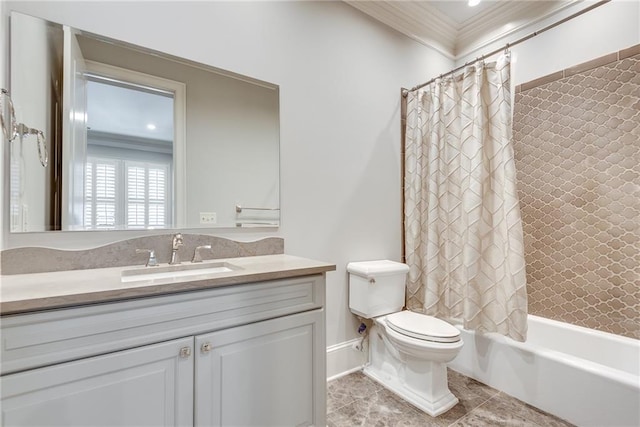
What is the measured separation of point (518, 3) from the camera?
2297 mm

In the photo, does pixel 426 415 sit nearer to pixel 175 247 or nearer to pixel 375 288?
pixel 375 288

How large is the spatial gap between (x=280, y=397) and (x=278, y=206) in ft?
3.28

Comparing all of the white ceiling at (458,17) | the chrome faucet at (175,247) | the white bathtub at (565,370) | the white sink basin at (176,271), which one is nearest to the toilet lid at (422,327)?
the white bathtub at (565,370)

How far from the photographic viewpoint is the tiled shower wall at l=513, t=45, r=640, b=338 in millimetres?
1851

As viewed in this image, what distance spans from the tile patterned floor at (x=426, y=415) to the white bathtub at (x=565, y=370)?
8 cm

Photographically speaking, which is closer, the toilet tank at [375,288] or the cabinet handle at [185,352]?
the cabinet handle at [185,352]

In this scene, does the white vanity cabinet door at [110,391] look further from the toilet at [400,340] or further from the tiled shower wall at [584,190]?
the tiled shower wall at [584,190]

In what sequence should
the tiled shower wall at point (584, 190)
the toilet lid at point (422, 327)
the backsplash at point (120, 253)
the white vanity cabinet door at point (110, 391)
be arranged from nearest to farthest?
the white vanity cabinet door at point (110, 391) → the backsplash at point (120, 253) → the toilet lid at point (422, 327) → the tiled shower wall at point (584, 190)

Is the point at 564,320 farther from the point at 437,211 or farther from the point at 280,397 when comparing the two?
the point at 280,397

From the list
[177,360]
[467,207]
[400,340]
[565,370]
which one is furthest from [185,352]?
[565,370]

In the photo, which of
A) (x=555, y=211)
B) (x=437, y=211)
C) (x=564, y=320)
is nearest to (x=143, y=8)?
(x=437, y=211)

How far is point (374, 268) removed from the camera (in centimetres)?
204

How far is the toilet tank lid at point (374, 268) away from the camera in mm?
1993

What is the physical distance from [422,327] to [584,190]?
147cm
